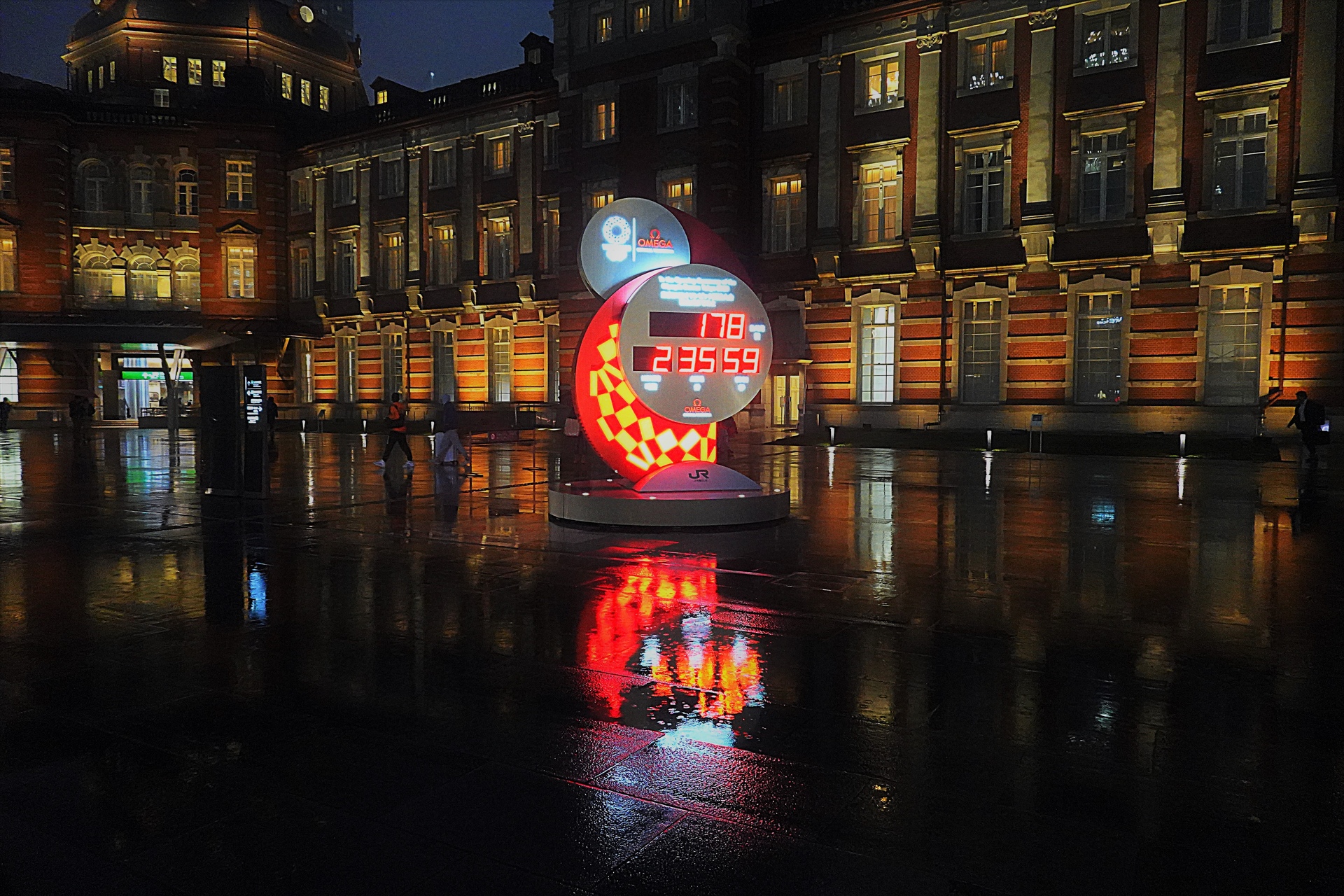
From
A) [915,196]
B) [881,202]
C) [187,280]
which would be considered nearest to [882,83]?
[881,202]

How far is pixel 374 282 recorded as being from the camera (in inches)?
1746

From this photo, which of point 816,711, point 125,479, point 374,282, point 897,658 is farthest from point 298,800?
point 374,282

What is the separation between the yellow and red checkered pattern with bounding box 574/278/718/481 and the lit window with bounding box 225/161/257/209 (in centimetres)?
4146

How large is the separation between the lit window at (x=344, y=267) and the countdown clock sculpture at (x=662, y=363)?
35979 mm

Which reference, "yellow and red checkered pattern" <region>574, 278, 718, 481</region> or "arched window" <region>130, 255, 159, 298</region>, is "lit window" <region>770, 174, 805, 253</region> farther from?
"arched window" <region>130, 255, 159, 298</region>

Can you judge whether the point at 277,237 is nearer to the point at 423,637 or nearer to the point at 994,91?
the point at 994,91

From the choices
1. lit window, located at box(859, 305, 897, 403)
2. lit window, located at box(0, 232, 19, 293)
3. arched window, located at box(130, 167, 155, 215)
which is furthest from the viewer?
arched window, located at box(130, 167, 155, 215)

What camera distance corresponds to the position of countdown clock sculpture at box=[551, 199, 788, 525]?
481 inches

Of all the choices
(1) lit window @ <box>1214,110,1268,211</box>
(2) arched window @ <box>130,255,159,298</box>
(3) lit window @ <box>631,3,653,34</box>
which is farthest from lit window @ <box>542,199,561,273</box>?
(1) lit window @ <box>1214,110,1268,211</box>

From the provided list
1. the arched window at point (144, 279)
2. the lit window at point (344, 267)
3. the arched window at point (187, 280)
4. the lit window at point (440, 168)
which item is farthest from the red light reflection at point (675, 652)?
Result: the arched window at point (144, 279)

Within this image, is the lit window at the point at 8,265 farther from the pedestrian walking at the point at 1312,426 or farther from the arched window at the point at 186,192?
the pedestrian walking at the point at 1312,426

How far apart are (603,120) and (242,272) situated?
74.7 ft

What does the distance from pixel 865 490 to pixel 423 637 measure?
1082 centimetres

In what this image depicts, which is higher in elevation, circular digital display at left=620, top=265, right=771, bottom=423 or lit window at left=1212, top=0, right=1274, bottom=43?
lit window at left=1212, top=0, right=1274, bottom=43
